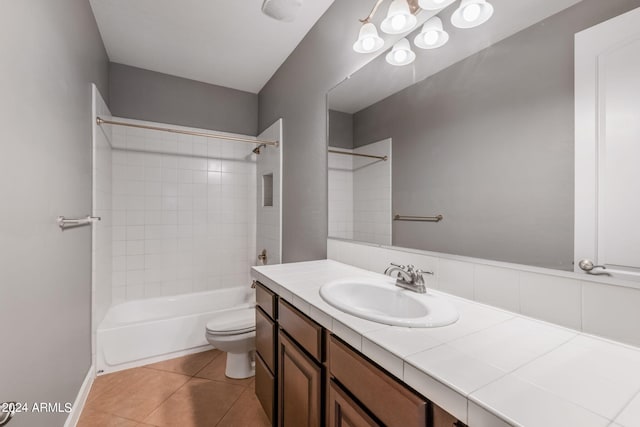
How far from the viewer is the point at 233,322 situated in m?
2.12

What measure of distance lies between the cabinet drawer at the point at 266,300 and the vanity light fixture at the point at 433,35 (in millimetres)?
1366

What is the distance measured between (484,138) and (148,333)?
2.66 m

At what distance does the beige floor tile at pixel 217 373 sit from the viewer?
2.02 m

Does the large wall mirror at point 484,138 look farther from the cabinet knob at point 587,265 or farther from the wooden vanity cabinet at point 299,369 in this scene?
the wooden vanity cabinet at point 299,369

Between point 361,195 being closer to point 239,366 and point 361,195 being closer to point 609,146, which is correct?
point 609,146

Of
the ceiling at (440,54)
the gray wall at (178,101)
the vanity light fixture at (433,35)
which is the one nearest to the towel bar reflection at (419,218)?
the ceiling at (440,54)

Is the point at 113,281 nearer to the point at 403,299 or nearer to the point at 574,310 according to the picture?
the point at 403,299

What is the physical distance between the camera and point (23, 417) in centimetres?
99

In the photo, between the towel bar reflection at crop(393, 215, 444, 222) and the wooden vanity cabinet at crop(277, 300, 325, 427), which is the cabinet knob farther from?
the wooden vanity cabinet at crop(277, 300, 325, 427)

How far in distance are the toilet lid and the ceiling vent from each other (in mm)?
2092

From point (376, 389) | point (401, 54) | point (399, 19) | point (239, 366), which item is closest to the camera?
point (376, 389)

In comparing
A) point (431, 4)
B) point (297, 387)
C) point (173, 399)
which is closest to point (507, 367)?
point (297, 387)

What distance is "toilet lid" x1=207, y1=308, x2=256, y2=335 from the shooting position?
6.46 feet

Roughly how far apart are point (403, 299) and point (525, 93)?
0.84 metres
